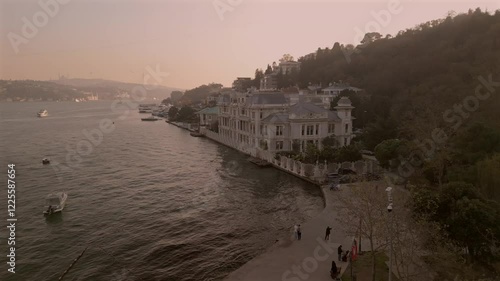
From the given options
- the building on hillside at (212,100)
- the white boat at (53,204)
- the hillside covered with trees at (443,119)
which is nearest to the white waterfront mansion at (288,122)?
the hillside covered with trees at (443,119)

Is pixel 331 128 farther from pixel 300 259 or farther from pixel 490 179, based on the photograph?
pixel 300 259

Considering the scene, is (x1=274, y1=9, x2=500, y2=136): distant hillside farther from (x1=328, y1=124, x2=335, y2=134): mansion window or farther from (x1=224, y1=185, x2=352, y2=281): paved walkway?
(x1=224, y1=185, x2=352, y2=281): paved walkway

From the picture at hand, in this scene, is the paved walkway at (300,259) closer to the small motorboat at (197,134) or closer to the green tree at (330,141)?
the green tree at (330,141)

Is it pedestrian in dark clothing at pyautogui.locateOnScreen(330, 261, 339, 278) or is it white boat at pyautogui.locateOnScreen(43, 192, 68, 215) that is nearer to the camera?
pedestrian in dark clothing at pyautogui.locateOnScreen(330, 261, 339, 278)

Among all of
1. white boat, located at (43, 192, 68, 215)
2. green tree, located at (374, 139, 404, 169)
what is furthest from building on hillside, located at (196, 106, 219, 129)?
white boat, located at (43, 192, 68, 215)

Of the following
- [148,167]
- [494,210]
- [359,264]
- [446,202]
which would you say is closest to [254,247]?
[359,264]

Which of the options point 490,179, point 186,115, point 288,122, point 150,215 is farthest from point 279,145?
point 186,115

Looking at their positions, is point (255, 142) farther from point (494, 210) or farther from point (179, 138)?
point (494, 210)

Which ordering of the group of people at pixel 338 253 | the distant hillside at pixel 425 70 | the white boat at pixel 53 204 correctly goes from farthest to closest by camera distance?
the distant hillside at pixel 425 70 → the white boat at pixel 53 204 → the group of people at pixel 338 253
